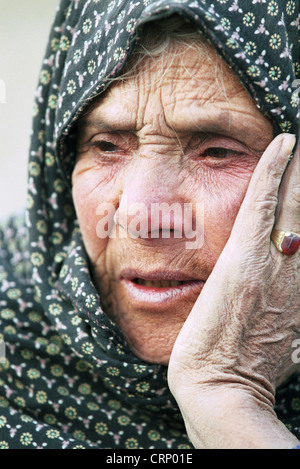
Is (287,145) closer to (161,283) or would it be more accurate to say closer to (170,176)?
(170,176)

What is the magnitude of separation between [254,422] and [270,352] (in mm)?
350

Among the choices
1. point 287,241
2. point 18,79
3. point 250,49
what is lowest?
point 18,79

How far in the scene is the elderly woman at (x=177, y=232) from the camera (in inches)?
82.2

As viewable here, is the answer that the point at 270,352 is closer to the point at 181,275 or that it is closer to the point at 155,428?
the point at 181,275

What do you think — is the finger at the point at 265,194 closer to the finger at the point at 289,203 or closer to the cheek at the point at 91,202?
the finger at the point at 289,203

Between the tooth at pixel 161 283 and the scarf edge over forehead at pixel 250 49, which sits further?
the tooth at pixel 161 283

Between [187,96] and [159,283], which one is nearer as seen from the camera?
[187,96]

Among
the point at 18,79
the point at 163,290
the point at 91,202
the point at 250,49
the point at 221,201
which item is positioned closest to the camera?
the point at 250,49

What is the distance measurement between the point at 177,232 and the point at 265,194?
14.4 inches

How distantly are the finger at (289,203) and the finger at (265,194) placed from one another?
0.14 ft

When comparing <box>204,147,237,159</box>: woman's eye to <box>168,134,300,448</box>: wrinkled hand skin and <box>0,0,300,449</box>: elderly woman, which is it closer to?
<box>0,0,300,449</box>: elderly woman

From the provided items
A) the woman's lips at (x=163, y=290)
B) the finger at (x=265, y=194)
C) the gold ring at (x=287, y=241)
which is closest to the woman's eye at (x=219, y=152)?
the finger at (x=265, y=194)

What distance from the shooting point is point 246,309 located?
2125 millimetres

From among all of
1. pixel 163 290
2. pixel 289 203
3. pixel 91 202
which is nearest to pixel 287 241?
pixel 289 203
